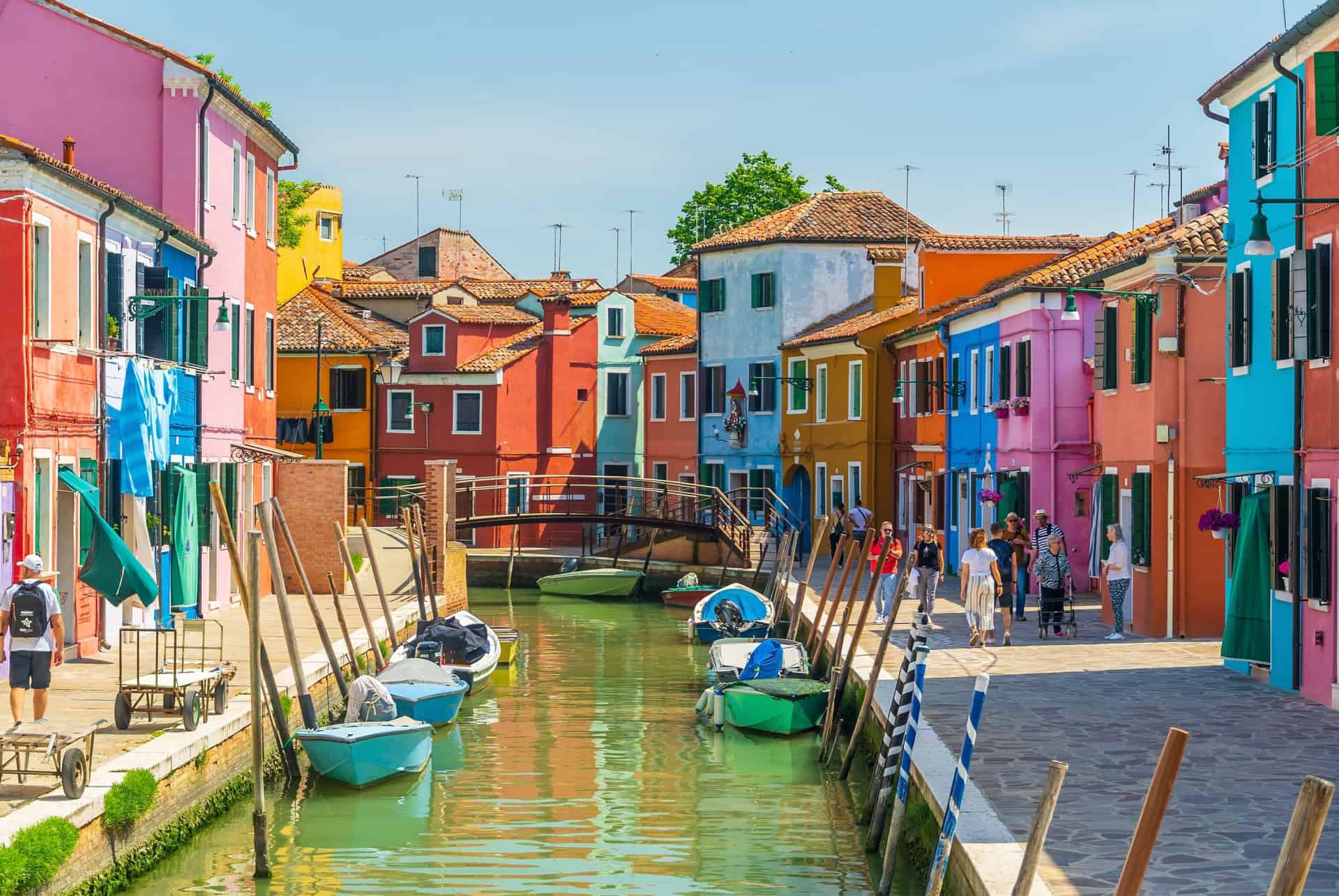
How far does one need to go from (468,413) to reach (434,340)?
8.31 ft

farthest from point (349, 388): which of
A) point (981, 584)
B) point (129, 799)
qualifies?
point (129, 799)

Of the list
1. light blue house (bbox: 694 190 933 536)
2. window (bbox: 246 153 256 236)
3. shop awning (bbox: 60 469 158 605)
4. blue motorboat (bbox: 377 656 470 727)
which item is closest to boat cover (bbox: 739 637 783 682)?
blue motorboat (bbox: 377 656 470 727)

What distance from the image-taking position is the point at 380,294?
61.4 metres

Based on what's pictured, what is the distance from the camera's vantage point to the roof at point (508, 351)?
55281 mm

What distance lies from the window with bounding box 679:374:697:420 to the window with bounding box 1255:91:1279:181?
113ft

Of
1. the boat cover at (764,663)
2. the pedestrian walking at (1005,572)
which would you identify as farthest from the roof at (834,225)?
the boat cover at (764,663)

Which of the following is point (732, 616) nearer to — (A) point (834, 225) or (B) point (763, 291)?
(B) point (763, 291)

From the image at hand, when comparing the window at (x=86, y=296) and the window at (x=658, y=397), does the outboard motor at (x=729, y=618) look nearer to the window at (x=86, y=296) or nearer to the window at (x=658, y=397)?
the window at (x=86, y=296)

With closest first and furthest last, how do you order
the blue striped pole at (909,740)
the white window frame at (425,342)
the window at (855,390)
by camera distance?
the blue striped pole at (909,740) → the window at (855,390) → the white window frame at (425,342)

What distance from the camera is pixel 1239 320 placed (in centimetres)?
2122

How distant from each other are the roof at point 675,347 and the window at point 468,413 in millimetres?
5233

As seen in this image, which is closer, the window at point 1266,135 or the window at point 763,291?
the window at point 1266,135

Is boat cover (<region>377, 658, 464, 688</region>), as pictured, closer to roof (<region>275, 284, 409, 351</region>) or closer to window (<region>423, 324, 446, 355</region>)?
roof (<region>275, 284, 409, 351</region>)

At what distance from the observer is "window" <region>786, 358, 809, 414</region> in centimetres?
4872
